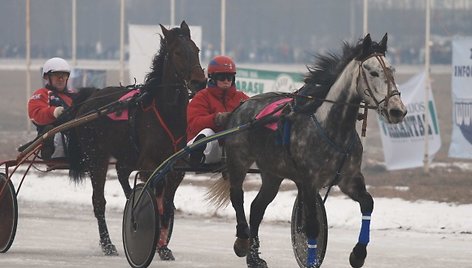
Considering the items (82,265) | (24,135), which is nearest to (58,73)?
(82,265)

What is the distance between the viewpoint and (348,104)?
9.95 m

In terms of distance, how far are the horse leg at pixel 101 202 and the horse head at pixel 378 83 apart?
351cm

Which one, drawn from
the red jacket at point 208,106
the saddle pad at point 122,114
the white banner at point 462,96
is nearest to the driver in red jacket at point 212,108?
the red jacket at point 208,106

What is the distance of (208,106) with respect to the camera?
11.5m

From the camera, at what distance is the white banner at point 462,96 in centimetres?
1927

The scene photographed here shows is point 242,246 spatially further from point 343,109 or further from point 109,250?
point 109,250

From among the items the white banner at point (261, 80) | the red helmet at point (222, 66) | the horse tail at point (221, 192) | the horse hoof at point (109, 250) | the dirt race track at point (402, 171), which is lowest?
the dirt race track at point (402, 171)

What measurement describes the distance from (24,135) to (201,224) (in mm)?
14681

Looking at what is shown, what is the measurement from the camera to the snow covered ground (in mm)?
15141

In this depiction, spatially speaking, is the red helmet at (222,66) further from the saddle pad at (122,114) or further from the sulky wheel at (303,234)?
the sulky wheel at (303,234)

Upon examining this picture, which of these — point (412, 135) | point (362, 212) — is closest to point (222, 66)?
point (362, 212)

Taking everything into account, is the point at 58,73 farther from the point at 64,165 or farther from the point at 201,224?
the point at 201,224

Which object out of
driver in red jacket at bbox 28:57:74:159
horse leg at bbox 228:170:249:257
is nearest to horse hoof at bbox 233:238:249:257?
horse leg at bbox 228:170:249:257

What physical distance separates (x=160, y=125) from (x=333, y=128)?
91.3 inches
